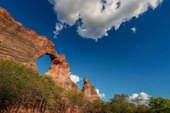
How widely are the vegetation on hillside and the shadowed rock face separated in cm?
1437

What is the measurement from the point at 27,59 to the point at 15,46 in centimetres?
744

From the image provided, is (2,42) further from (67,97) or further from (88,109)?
(88,109)

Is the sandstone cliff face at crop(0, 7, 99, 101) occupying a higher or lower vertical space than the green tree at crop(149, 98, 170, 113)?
higher

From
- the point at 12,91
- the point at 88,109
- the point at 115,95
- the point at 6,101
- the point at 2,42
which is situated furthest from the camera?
the point at 115,95

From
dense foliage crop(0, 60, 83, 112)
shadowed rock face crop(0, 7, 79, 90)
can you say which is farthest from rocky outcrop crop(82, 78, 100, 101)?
dense foliage crop(0, 60, 83, 112)

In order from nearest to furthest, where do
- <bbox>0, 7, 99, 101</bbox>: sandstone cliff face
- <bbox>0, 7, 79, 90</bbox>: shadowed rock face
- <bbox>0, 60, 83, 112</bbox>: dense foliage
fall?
<bbox>0, 60, 83, 112</bbox>: dense foliage < <bbox>0, 7, 79, 90</bbox>: shadowed rock face < <bbox>0, 7, 99, 101</bbox>: sandstone cliff face

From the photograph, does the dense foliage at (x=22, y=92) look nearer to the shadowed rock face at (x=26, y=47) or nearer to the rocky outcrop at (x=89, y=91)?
the shadowed rock face at (x=26, y=47)

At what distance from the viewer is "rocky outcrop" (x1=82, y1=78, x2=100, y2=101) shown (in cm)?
12462

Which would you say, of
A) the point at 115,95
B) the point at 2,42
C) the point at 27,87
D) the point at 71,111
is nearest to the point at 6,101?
the point at 27,87

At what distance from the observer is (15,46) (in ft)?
276

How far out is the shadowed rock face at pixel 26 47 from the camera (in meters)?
80.6

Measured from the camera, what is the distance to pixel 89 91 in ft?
415

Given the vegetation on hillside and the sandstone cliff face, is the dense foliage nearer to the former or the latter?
the vegetation on hillside

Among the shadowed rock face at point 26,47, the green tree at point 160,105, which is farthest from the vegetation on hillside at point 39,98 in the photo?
the shadowed rock face at point 26,47
